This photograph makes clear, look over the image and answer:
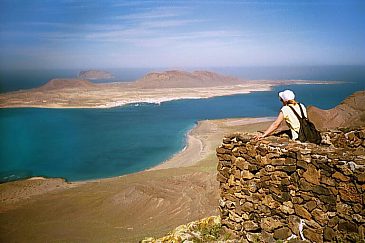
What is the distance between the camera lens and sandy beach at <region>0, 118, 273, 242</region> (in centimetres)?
926

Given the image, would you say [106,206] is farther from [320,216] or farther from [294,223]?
[320,216]

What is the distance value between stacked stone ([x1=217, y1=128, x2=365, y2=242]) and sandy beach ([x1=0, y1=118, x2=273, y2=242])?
404cm

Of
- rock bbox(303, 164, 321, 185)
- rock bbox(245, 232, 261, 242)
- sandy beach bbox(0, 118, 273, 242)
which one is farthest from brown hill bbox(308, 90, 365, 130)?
rock bbox(303, 164, 321, 185)

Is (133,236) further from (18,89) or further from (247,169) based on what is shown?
(18,89)

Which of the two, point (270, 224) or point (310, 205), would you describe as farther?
point (270, 224)

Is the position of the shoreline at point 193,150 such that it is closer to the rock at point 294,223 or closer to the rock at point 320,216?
the rock at point 294,223

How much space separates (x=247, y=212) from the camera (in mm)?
4344

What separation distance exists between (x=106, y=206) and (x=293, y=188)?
8627 mm

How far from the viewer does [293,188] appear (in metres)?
3.81

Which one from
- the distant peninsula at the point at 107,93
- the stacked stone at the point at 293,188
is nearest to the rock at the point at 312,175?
the stacked stone at the point at 293,188

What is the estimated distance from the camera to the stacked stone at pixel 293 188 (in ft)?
11.1

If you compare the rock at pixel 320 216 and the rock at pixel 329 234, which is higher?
the rock at pixel 320 216

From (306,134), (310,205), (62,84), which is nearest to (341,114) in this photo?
(306,134)

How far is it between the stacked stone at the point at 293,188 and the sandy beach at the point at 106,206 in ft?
13.2
